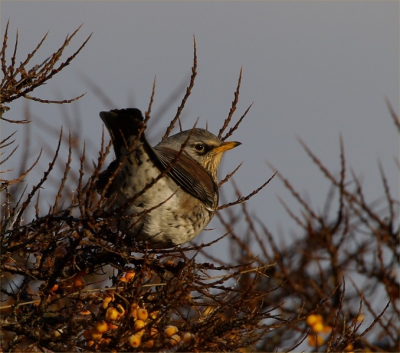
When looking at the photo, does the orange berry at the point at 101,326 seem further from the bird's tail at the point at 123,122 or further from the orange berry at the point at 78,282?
the bird's tail at the point at 123,122

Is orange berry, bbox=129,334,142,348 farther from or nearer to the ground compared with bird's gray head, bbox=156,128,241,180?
nearer to the ground

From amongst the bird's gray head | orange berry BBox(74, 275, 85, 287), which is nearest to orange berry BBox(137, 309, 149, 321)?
orange berry BBox(74, 275, 85, 287)

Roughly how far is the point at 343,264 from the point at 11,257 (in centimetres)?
667

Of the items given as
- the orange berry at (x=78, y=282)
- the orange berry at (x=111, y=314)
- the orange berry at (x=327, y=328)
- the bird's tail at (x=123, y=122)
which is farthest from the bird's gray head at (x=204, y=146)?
the orange berry at (x=327, y=328)

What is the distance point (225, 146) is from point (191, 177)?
0.98 m

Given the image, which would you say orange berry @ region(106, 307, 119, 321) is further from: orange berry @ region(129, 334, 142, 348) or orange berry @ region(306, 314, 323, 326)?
orange berry @ region(306, 314, 323, 326)

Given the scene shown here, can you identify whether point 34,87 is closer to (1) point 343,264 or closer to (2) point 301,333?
(2) point 301,333

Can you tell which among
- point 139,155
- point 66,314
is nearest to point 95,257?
point 66,314

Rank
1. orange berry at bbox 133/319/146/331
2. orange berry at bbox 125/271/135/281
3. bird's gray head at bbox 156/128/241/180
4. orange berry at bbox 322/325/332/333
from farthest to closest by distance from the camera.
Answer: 1. orange berry at bbox 322/325/332/333
2. bird's gray head at bbox 156/128/241/180
3. orange berry at bbox 125/271/135/281
4. orange berry at bbox 133/319/146/331

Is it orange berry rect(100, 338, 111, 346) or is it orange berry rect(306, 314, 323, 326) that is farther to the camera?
orange berry rect(306, 314, 323, 326)

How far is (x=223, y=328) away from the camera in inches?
187

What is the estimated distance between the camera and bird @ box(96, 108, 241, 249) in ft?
17.6

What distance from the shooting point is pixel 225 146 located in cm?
723

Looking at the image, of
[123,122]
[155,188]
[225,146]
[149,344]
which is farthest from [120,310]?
[225,146]
